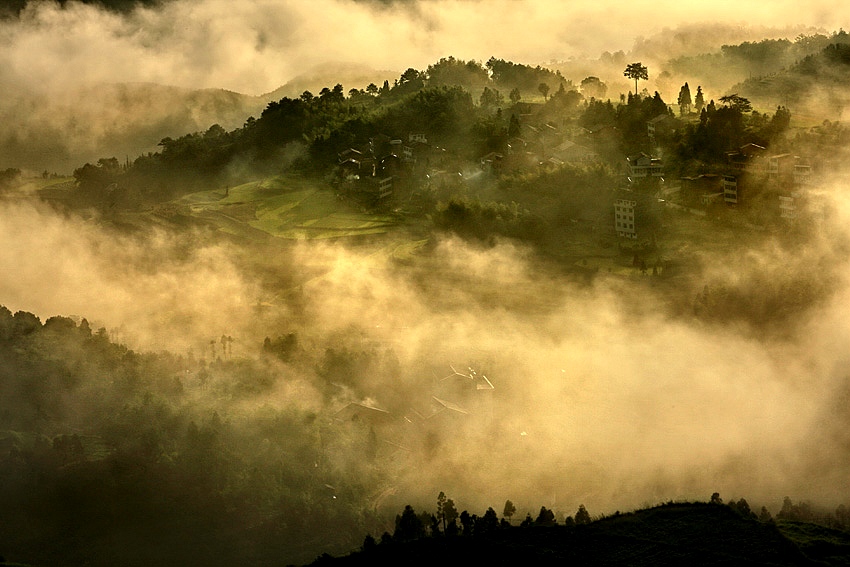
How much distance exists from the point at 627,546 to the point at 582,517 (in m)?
1.69

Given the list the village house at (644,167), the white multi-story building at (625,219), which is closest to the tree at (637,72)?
the village house at (644,167)

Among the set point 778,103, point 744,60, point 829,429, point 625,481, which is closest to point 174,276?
point 625,481

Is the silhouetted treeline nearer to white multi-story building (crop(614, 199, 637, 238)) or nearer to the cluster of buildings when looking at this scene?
white multi-story building (crop(614, 199, 637, 238))

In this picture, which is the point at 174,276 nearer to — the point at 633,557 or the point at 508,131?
the point at 508,131

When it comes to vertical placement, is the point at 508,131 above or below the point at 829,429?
above

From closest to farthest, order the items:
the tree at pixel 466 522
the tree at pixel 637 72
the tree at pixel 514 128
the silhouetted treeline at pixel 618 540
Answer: the silhouetted treeline at pixel 618 540 < the tree at pixel 466 522 < the tree at pixel 514 128 < the tree at pixel 637 72

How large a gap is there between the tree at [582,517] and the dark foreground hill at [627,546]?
236mm

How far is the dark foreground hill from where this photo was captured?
1061 inches

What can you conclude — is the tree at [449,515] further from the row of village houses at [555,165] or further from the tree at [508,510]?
the row of village houses at [555,165]

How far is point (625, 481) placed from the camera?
3153 centimetres

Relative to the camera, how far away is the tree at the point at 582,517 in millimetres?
29059

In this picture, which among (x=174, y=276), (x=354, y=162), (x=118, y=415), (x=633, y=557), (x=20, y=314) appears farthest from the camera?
(x=354, y=162)

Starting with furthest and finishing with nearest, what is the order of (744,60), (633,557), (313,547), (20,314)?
(744,60), (20,314), (313,547), (633,557)

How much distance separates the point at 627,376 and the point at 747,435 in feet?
14.9
